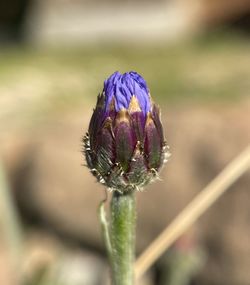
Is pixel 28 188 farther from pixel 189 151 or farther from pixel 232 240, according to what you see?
pixel 232 240

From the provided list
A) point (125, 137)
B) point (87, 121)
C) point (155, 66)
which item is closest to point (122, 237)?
point (125, 137)

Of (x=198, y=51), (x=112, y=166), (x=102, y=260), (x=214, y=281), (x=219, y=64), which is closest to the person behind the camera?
(x=112, y=166)

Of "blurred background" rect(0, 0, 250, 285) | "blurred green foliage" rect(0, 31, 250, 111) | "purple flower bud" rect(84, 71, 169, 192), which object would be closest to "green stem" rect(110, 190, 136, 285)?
"purple flower bud" rect(84, 71, 169, 192)

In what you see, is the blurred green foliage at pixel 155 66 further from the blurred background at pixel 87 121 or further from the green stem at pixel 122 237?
the green stem at pixel 122 237

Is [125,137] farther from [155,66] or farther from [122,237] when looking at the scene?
[155,66]

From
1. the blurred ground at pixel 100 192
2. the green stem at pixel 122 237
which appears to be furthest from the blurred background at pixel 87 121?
the green stem at pixel 122 237

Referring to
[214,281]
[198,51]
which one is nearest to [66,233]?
[214,281]
